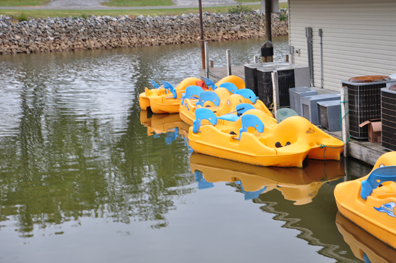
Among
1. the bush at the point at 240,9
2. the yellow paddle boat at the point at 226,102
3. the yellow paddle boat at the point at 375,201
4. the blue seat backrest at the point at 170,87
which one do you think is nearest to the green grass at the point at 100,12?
the bush at the point at 240,9

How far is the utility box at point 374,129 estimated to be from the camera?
8.61m

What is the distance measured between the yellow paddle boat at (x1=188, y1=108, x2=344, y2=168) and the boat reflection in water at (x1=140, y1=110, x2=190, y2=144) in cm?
232

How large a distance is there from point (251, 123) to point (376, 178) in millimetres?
3830

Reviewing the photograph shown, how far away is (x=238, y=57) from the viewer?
28.4 metres

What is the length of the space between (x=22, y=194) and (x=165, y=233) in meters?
3.35

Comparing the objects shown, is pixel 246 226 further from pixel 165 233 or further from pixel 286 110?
pixel 286 110

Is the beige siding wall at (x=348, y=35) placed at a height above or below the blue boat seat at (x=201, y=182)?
above

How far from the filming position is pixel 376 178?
6035 millimetres

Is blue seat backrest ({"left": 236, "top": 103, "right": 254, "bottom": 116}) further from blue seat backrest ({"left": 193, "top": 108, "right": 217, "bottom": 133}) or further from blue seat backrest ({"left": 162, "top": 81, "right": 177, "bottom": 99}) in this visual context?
blue seat backrest ({"left": 162, "top": 81, "right": 177, "bottom": 99})

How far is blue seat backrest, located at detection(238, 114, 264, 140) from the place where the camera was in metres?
9.52

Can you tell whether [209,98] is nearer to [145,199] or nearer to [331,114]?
[331,114]

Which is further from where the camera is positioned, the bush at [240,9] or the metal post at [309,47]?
the bush at [240,9]

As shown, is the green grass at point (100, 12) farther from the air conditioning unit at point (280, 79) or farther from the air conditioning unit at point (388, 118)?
the air conditioning unit at point (388, 118)

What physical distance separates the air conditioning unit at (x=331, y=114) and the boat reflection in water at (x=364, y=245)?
3.37 metres
